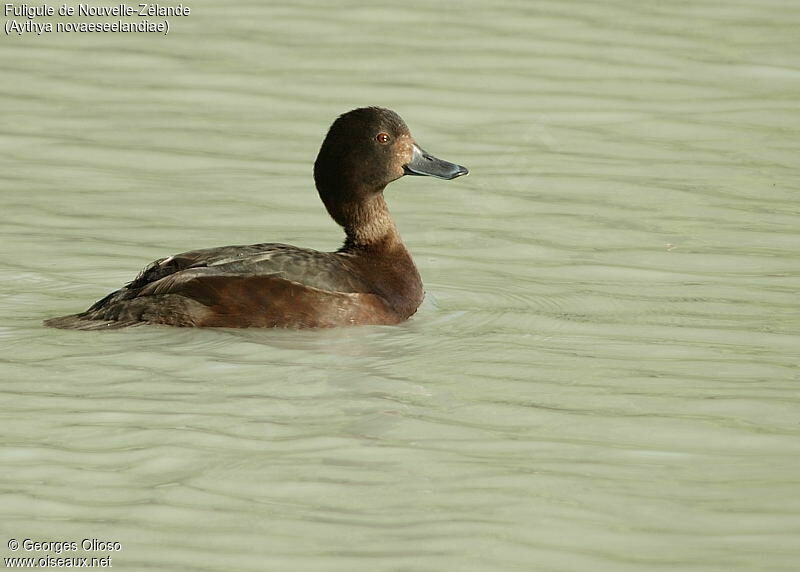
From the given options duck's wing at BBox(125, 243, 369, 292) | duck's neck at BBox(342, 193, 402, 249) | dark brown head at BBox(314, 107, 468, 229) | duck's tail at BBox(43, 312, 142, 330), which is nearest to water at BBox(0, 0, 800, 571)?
duck's tail at BBox(43, 312, 142, 330)

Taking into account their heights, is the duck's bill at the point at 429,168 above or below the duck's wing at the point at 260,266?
above

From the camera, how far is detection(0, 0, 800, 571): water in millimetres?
5422

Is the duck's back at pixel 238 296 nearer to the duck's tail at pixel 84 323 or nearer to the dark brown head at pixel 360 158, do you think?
the duck's tail at pixel 84 323

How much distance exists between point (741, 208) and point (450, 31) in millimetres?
3537

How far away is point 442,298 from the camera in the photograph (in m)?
8.47

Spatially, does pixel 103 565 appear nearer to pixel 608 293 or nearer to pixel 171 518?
pixel 171 518

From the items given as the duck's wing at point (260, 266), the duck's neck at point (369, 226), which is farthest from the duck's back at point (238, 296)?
the duck's neck at point (369, 226)

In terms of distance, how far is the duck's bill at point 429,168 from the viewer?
876cm

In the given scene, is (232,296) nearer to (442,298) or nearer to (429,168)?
(442,298)

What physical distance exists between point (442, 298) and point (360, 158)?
80cm

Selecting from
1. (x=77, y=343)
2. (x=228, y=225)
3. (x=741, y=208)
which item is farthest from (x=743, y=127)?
(x=77, y=343)

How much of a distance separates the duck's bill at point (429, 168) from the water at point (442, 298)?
1.65ft

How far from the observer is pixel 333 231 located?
9641mm

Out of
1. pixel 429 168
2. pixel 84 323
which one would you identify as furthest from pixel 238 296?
pixel 429 168
